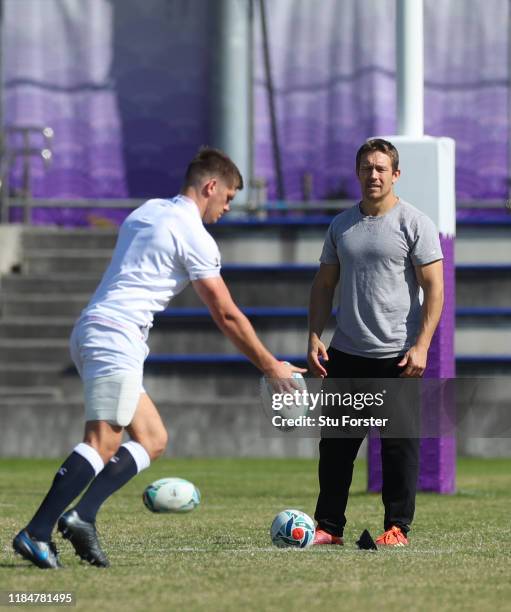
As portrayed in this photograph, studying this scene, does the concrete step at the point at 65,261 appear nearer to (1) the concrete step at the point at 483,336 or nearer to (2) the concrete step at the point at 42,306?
(2) the concrete step at the point at 42,306

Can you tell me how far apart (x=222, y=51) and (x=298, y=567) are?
15863mm

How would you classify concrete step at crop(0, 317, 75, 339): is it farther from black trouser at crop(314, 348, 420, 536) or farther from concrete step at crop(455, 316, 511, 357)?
black trouser at crop(314, 348, 420, 536)

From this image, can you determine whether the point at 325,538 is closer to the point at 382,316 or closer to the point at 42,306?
the point at 382,316

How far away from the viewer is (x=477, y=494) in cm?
1292

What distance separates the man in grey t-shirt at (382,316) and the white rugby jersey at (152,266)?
136 cm

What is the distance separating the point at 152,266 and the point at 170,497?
8.13ft

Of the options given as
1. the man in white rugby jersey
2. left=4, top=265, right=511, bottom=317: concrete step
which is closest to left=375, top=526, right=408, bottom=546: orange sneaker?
the man in white rugby jersey

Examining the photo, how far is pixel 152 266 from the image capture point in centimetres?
763

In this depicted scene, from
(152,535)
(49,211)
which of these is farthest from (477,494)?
(49,211)

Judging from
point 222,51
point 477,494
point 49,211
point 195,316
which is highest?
point 222,51

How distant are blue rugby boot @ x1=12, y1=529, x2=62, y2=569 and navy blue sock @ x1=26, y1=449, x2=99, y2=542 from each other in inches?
0.9

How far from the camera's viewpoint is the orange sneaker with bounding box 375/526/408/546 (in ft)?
28.7

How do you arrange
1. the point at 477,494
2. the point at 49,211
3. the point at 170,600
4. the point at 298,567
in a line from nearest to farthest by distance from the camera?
the point at 170,600 → the point at 298,567 → the point at 477,494 → the point at 49,211

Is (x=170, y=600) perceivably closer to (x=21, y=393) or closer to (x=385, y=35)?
(x=21, y=393)
